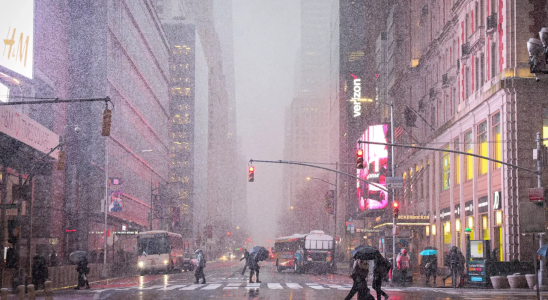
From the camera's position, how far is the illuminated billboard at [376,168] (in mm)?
72938

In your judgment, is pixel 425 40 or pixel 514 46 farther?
pixel 425 40

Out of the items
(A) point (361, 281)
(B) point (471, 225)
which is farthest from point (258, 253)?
(B) point (471, 225)

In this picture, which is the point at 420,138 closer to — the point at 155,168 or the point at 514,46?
the point at 514,46

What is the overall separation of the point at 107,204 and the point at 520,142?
3341 centimetres

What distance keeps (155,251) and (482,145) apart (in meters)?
27.6

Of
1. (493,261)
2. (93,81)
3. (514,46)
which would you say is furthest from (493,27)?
(93,81)

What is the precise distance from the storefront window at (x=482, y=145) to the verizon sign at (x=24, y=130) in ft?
94.0

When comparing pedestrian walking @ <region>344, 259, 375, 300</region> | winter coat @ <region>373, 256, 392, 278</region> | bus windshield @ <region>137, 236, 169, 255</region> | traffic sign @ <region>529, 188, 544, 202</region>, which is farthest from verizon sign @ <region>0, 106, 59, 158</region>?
traffic sign @ <region>529, 188, 544, 202</region>

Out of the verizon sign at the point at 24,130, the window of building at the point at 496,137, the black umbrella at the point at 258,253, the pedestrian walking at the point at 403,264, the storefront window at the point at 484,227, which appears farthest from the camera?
the storefront window at the point at 484,227

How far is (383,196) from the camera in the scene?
245 feet

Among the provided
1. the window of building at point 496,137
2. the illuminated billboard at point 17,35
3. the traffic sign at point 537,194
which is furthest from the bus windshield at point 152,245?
the traffic sign at point 537,194

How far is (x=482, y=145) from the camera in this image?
42625 millimetres

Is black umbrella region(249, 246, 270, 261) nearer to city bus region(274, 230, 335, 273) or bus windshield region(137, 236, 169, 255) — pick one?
city bus region(274, 230, 335, 273)

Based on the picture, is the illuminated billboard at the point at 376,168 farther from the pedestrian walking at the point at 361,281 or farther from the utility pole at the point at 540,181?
the pedestrian walking at the point at 361,281
